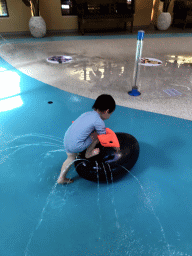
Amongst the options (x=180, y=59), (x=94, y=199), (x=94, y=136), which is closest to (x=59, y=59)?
(x=180, y=59)

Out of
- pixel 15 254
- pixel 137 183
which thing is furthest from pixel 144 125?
pixel 15 254

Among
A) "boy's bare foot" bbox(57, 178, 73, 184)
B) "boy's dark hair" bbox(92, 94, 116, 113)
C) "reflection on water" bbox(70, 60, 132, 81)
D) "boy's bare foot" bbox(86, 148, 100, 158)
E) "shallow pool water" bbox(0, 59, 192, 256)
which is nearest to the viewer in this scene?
"shallow pool water" bbox(0, 59, 192, 256)

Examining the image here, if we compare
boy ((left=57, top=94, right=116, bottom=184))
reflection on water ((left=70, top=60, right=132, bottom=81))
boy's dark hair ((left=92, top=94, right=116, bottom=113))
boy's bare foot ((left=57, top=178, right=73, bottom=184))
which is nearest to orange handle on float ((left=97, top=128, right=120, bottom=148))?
boy ((left=57, top=94, right=116, bottom=184))

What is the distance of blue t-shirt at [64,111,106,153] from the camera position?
1719 millimetres

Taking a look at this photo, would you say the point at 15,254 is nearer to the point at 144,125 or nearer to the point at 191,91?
the point at 144,125

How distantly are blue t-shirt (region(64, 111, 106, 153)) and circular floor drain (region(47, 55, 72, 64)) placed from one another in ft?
13.1

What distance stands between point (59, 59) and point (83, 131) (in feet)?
14.2

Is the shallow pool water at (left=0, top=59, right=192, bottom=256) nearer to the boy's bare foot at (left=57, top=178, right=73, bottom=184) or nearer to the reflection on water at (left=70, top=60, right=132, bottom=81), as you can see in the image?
the boy's bare foot at (left=57, top=178, right=73, bottom=184)

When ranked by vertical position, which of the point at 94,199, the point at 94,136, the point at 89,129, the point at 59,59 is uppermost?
the point at 89,129

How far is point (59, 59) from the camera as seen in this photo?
555 cm

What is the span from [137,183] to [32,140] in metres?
1.34

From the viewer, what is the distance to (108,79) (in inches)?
172

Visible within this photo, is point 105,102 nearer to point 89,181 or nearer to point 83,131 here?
point 83,131

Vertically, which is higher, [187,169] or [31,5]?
[31,5]
